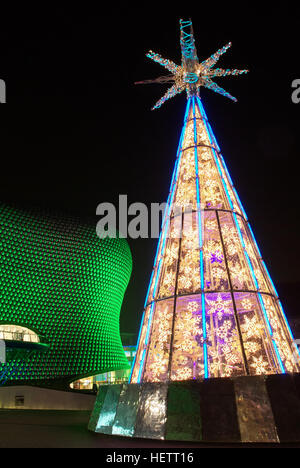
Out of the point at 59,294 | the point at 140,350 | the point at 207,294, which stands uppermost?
the point at 59,294

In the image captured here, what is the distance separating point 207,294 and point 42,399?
23.3 metres

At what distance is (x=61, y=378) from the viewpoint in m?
A: 37.8

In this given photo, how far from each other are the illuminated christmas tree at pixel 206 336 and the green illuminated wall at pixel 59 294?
31.4 m

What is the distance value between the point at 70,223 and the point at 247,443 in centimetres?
4031

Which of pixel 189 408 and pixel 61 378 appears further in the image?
pixel 61 378

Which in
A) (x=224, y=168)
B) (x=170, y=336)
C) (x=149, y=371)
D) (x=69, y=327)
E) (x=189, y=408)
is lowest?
(x=189, y=408)

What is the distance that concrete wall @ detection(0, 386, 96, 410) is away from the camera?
24.3 m

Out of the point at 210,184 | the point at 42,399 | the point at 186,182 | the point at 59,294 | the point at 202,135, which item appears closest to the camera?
the point at 210,184

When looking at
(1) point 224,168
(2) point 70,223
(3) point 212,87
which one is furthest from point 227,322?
(2) point 70,223

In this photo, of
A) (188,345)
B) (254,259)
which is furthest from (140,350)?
(254,259)

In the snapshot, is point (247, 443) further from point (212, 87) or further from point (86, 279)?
point (86, 279)

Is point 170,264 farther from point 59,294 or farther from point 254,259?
point 59,294

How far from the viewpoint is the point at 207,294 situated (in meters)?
7.16

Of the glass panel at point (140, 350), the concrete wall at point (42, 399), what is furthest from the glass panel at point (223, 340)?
the concrete wall at point (42, 399)
